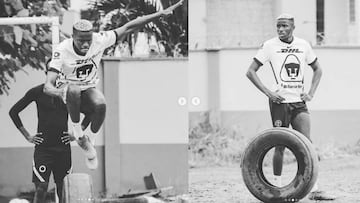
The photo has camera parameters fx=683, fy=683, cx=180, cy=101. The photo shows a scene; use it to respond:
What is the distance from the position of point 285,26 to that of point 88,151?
1.34m

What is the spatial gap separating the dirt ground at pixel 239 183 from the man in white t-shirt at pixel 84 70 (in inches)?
25.0

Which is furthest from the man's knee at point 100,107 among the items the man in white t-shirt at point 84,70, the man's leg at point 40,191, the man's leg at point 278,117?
the man's leg at point 278,117

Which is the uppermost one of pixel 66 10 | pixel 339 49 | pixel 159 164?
pixel 66 10

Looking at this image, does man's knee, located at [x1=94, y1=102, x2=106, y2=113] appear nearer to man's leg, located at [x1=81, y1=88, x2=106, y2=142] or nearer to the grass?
man's leg, located at [x1=81, y1=88, x2=106, y2=142]

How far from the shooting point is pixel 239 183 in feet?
12.7

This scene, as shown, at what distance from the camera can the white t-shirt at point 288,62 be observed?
3.78 meters

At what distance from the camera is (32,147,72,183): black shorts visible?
13.3 feet

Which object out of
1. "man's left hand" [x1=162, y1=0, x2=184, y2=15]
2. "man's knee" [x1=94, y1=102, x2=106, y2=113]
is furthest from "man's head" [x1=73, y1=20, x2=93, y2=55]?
"man's left hand" [x1=162, y1=0, x2=184, y2=15]

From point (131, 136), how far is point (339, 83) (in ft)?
3.96

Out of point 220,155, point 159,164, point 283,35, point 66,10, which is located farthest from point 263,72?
point 66,10

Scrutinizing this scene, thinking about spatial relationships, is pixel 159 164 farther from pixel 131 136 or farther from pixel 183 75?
pixel 183 75

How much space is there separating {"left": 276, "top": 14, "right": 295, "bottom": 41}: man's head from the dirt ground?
0.72m

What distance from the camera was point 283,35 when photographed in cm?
380

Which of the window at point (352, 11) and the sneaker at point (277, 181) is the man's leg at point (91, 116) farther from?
the window at point (352, 11)
